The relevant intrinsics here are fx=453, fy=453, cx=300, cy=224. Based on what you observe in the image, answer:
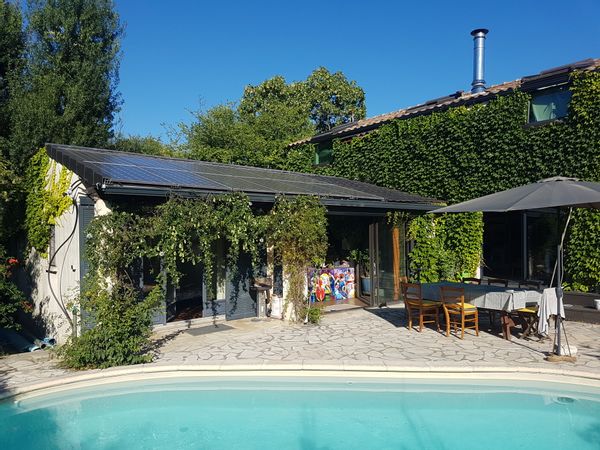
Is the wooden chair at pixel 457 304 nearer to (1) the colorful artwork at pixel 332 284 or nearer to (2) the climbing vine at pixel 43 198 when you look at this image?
(1) the colorful artwork at pixel 332 284

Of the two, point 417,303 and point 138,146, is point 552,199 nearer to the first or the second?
point 417,303

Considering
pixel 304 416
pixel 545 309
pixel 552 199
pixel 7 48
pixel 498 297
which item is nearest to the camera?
pixel 304 416

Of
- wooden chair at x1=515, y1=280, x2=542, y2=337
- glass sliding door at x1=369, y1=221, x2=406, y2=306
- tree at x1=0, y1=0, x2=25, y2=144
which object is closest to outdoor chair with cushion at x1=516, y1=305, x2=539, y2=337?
wooden chair at x1=515, y1=280, x2=542, y2=337

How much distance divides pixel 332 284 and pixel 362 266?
1137 mm

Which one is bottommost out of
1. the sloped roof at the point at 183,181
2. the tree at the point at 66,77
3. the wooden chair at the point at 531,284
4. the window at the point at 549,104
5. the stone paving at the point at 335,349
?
the stone paving at the point at 335,349

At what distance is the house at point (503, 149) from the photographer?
11273 mm

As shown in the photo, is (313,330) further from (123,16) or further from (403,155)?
(123,16)

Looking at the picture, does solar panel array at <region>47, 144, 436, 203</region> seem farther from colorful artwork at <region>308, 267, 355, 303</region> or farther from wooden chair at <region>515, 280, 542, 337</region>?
wooden chair at <region>515, 280, 542, 337</region>

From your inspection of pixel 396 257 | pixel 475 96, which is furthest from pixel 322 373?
pixel 475 96

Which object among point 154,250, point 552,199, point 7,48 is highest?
point 7,48

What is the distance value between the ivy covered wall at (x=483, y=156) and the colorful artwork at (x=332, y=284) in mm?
2360

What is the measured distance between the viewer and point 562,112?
11688mm

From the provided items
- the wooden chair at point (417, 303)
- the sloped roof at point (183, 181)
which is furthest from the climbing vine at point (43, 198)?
the wooden chair at point (417, 303)

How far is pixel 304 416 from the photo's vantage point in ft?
20.3
